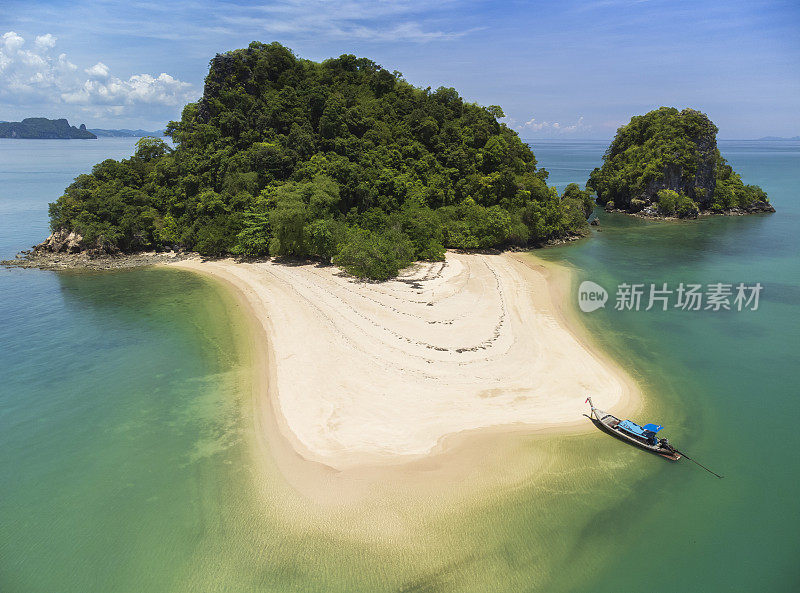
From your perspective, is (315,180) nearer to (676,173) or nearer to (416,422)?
(416,422)

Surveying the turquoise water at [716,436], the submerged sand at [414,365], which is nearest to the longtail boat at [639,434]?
the turquoise water at [716,436]

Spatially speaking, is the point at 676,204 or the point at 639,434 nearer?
the point at 639,434

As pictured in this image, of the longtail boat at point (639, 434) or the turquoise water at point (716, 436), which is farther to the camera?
the longtail boat at point (639, 434)

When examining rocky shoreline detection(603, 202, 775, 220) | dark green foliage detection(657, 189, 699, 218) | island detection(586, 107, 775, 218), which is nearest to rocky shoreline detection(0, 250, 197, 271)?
Result: rocky shoreline detection(603, 202, 775, 220)

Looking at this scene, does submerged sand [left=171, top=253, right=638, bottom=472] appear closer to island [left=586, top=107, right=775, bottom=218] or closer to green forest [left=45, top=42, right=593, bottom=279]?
green forest [left=45, top=42, right=593, bottom=279]

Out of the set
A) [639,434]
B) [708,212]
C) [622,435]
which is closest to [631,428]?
[639,434]

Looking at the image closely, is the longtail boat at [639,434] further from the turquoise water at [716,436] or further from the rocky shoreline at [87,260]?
the rocky shoreline at [87,260]
